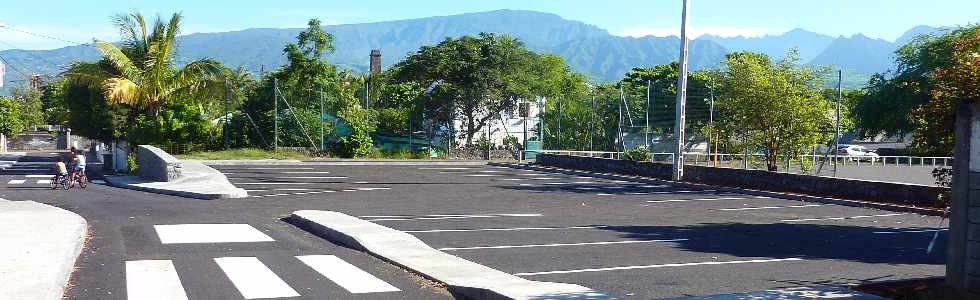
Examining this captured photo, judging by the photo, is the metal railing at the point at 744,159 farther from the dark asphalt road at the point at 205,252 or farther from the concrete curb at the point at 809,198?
the dark asphalt road at the point at 205,252

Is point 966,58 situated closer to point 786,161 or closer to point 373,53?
point 786,161

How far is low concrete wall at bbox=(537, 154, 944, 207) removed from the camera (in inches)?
862

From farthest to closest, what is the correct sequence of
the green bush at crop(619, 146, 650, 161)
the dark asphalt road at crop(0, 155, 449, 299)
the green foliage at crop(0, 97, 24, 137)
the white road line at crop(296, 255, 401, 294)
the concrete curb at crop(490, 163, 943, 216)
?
1. the green foliage at crop(0, 97, 24, 137)
2. the green bush at crop(619, 146, 650, 161)
3. the concrete curb at crop(490, 163, 943, 216)
4. the white road line at crop(296, 255, 401, 294)
5. the dark asphalt road at crop(0, 155, 449, 299)

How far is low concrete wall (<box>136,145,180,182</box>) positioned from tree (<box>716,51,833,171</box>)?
18.6 meters

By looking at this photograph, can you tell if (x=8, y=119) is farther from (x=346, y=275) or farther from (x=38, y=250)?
(x=346, y=275)

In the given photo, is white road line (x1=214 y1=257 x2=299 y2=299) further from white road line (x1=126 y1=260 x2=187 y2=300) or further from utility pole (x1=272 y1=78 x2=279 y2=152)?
utility pole (x1=272 y1=78 x2=279 y2=152)

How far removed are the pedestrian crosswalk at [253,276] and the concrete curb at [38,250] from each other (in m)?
0.76

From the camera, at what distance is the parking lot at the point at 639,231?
35.3 ft

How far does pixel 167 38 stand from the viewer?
40969 millimetres

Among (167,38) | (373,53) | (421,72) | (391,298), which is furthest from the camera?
(373,53)

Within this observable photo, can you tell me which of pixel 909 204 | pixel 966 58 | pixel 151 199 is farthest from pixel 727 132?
pixel 966 58

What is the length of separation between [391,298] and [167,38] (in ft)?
116

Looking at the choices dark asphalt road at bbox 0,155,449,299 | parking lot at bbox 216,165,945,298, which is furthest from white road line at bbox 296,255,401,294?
parking lot at bbox 216,165,945,298

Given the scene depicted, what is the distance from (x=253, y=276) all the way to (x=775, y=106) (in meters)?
23.3
